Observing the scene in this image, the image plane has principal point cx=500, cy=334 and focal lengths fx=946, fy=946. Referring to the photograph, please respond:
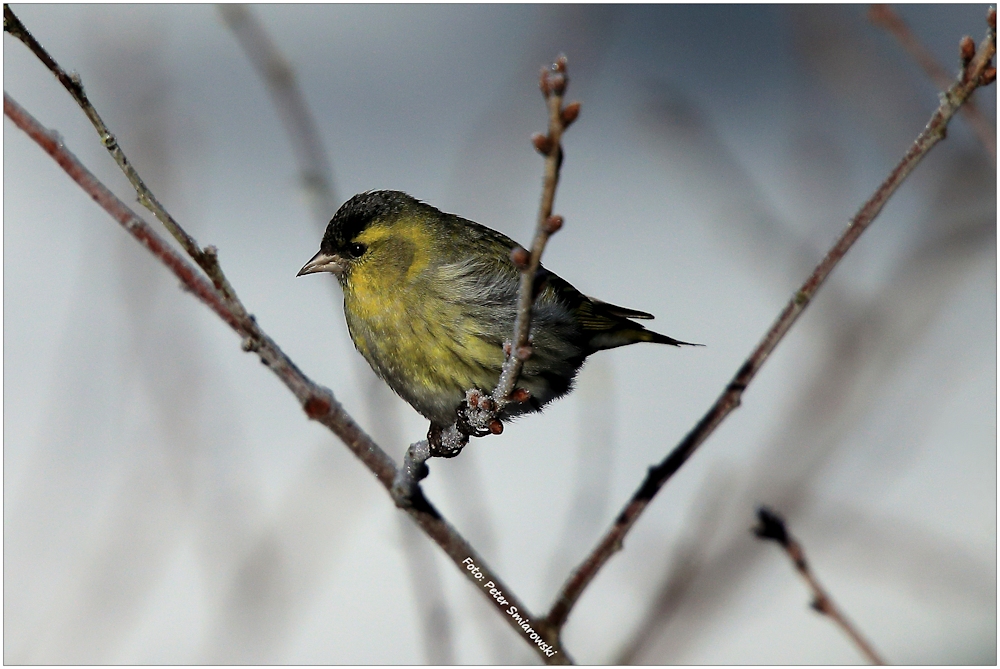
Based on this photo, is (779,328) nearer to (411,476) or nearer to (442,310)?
(411,476)

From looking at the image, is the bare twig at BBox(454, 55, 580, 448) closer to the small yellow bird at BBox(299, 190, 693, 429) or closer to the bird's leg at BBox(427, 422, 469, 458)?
the bird's leg at BBox(427, 422, 469, 458)

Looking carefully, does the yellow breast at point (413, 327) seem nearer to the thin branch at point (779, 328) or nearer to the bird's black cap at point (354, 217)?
the bird's black cap at point (354, 217)

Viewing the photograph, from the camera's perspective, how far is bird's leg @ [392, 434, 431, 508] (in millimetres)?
1729

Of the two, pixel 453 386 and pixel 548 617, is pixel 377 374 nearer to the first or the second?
pixel 453 386

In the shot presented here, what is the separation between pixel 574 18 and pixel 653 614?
1730mm

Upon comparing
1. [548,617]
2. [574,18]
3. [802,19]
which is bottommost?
[548,617]

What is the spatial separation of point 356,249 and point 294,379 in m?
1.20

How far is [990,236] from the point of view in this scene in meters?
2.63

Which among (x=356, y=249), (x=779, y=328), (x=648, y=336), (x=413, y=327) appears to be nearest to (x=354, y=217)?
(x=356, y=249)

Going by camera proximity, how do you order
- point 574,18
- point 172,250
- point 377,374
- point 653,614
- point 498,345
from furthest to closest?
point 574,18, point 377,374, point 498,345, point 653,614, point 172,250

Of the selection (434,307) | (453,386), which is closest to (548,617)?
(453,386)

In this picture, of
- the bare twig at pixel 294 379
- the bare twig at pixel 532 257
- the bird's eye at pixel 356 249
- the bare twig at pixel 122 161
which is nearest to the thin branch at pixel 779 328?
the bare twig at pixel 294 379

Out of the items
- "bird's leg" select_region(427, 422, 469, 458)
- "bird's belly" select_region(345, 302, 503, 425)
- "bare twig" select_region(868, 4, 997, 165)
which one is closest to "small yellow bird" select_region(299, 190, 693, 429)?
"bird's belly" select_region(345, 302, 503, 425)

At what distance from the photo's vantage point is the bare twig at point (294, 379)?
1.34 metres
